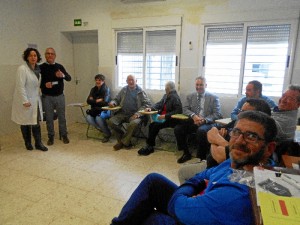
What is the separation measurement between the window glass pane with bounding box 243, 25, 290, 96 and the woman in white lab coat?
3.17 m

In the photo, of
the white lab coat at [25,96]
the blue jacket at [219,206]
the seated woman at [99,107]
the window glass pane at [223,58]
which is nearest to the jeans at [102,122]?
the seated woman at [99,107]

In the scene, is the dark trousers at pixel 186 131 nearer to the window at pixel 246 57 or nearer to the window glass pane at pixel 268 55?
the window at pixel 246 57

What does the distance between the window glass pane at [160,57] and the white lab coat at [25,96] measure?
73.9 inches

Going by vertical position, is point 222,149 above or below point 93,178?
above

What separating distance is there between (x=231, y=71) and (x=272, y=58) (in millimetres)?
587

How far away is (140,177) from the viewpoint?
279 cm

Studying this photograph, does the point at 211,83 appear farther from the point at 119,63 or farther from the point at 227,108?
the point at 119,63

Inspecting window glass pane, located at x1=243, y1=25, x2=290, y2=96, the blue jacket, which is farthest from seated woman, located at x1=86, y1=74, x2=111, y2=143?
the blue jacket

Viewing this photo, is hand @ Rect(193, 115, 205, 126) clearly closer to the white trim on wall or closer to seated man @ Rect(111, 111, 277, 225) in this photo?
the white trim on wall

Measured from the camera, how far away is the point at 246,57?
350 centimetres

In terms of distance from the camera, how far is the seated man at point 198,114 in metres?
3.32

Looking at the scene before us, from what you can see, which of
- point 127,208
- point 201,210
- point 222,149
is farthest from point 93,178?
point 201,210

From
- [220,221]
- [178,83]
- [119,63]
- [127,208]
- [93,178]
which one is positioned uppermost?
[119,63]

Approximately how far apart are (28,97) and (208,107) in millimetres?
2676
